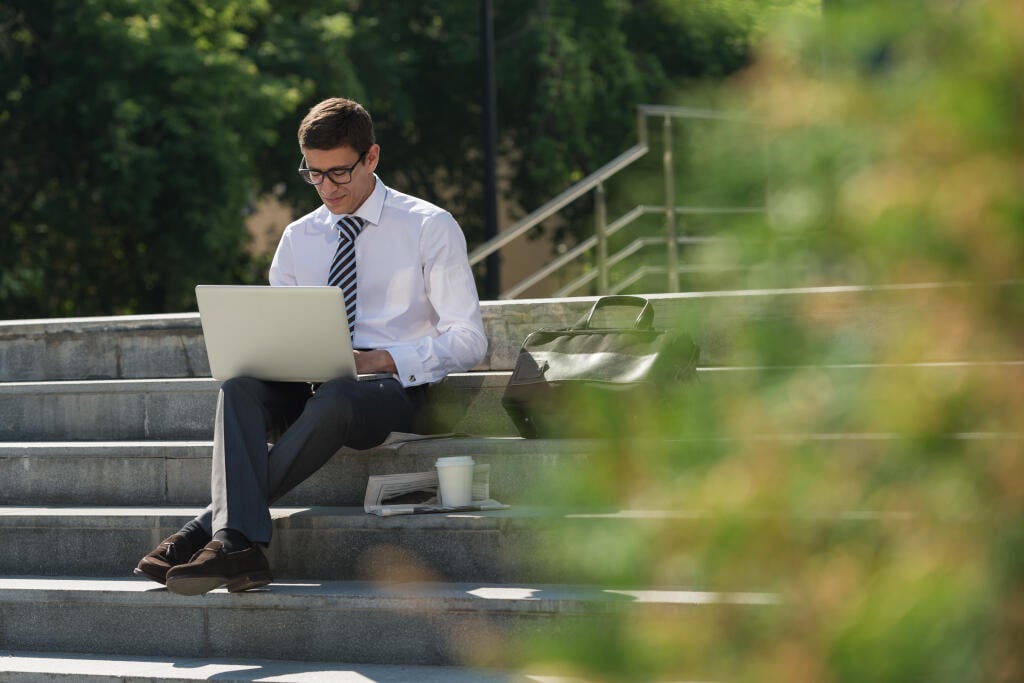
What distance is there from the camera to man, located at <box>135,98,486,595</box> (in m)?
4.11

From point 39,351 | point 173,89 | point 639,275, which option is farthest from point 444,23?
point 639,275

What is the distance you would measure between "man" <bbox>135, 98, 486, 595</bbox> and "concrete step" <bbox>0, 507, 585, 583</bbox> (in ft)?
0.94

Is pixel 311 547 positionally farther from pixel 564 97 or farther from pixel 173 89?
pixel 564 97

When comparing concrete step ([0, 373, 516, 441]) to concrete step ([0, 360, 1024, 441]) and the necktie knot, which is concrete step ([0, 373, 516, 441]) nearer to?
concrete step ([0, 360, 1024, 441])

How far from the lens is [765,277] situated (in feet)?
2.83

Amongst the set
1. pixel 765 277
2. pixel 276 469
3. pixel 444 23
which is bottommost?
pixel 276 469

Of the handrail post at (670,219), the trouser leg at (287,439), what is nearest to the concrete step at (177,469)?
the trouser leg at (287,439)

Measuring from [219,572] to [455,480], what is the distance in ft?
2.64

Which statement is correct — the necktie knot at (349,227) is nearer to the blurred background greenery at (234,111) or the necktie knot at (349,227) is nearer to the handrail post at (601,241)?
the handrail post at (601,241)

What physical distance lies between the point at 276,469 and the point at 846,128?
11.8ft

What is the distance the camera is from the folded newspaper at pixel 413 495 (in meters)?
4.45

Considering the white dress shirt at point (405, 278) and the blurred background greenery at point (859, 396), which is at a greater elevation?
the white dress shirt at point (405, 278)

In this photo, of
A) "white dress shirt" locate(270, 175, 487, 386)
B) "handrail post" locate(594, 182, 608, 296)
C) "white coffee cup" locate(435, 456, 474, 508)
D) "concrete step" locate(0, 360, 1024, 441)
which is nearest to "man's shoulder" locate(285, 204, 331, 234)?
"white dress shirt" locate(270, 175, 487, 386)

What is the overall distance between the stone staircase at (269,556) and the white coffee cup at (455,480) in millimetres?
112
